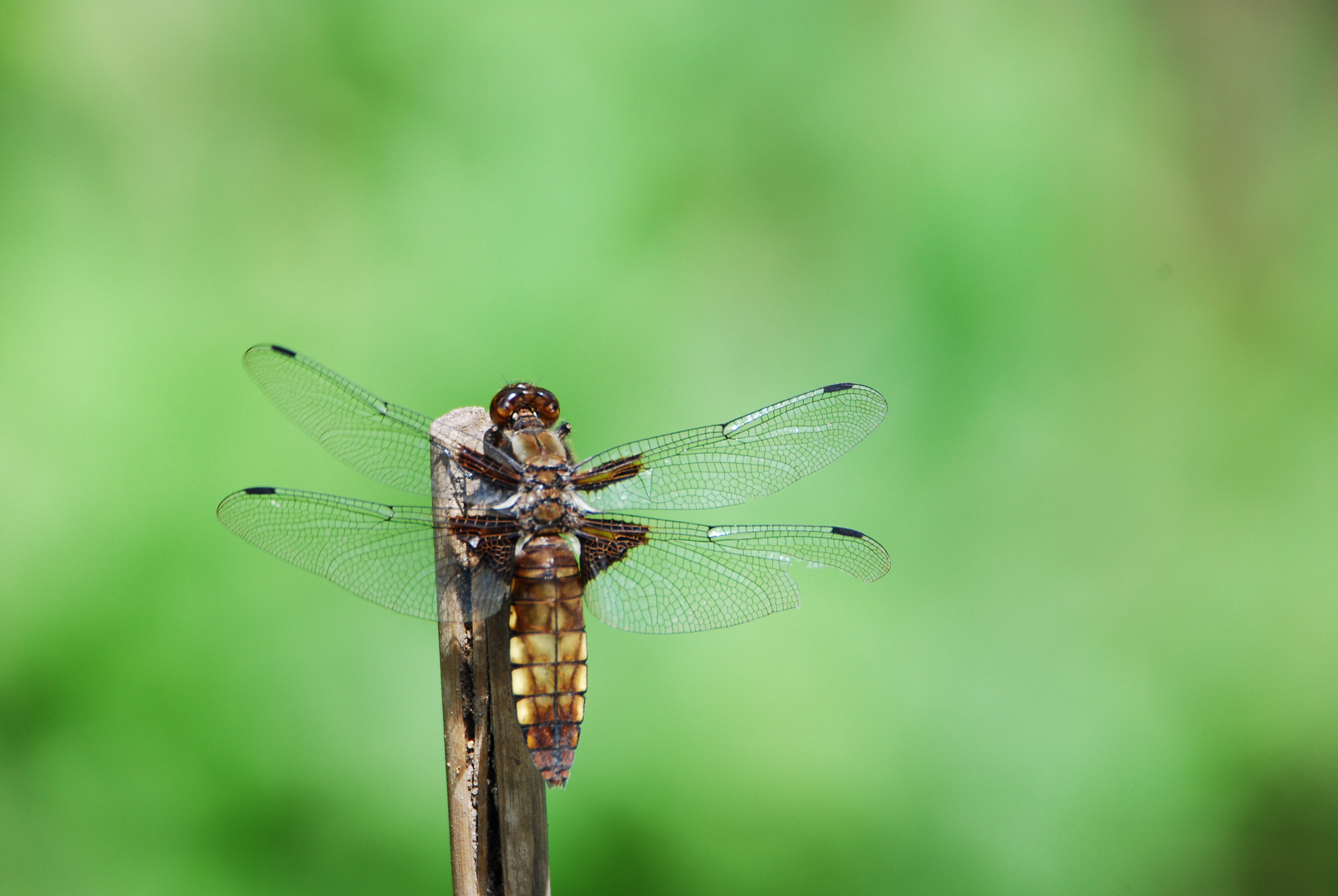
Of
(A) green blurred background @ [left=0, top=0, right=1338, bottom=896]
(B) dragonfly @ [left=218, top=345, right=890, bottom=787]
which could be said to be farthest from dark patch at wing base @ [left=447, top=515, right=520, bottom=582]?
(A) green blurred background @ [left=0, top=0, right=1338, bottom=896]

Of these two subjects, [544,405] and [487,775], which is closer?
[487,775]

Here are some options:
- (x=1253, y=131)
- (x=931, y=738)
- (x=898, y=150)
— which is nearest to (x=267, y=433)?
(x=931, y=738)

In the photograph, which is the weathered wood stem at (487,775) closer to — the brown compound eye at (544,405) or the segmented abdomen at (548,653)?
the segmented abdomen at (548,653)

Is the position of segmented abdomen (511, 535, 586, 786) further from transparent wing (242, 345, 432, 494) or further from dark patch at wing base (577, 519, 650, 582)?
transparent wing (242, 345, 432, 494)

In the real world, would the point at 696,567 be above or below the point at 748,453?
below

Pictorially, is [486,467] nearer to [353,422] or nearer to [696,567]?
[353,422]

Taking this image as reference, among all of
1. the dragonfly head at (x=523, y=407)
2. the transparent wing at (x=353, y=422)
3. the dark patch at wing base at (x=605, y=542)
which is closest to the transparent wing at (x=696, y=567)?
the dark patch at wing base at (x=605, y=542)

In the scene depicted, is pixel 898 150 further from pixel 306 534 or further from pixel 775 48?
pixel 306 534

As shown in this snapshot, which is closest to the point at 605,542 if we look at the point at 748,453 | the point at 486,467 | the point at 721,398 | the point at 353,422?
the point at 486,467
